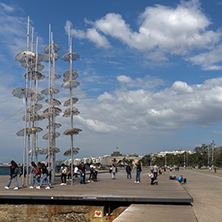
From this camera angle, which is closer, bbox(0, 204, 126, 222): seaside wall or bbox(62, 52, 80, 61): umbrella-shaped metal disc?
bbox(0, 204, 126, 222): seaside wall

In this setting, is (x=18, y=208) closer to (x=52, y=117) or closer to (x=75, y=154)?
(x=75, y=154)

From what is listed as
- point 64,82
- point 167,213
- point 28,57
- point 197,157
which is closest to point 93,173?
point 64,82

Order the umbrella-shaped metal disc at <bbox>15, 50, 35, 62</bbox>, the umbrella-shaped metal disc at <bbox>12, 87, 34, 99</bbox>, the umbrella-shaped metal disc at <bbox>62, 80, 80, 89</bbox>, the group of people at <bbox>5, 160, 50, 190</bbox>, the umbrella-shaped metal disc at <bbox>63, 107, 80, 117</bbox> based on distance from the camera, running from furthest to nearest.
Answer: the umbrella-shaped metal disc at <bbox>62, 80, 80, 89</bbox> → the umbrella-shaped metal disc at <bbox>63, 107, 80, 117</bbox> → the umbrella-shaped metal disc at <bbox>15, 50, 35, 62</bbox> → the umbrella-shaped metal disc at <bbox>12, 87, 34, 99</bbox> → the group of people at <bbox>5, 160, 50, 190</bbox>

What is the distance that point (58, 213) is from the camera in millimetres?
13664

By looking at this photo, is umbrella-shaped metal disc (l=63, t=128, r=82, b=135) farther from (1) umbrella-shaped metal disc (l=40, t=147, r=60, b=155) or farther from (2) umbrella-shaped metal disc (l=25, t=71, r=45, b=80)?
(2) umbrella-shaped metal disc (l=25, t=71, r=45, b=80)

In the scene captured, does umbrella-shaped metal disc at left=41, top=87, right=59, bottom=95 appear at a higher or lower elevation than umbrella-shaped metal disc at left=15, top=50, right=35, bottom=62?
lower

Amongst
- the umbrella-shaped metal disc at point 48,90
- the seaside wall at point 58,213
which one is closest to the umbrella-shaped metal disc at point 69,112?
the umbrella-shaped metal disc at point 48,90

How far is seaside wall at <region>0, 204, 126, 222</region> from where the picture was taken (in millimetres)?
13203

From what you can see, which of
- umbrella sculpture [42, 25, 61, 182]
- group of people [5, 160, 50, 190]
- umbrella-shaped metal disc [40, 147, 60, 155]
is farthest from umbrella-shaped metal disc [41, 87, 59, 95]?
group of people [5, 160, 50, 190]

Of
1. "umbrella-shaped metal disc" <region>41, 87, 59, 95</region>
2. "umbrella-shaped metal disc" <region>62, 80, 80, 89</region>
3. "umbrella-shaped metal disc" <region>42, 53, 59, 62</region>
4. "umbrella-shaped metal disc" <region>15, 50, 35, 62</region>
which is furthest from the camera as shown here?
"umbrella-shaped metal disc" <region>42, 53, 59, 62</region>

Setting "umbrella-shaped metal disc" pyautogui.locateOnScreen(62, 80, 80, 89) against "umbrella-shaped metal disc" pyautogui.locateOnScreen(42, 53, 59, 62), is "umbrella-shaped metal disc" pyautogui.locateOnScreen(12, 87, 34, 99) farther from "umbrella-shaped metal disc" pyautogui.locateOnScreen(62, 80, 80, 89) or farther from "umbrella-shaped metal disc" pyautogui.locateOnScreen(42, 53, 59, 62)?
"umbrella-shaped metal disc" pyautogui.locateOnScreen(42, 53, 59, 62)

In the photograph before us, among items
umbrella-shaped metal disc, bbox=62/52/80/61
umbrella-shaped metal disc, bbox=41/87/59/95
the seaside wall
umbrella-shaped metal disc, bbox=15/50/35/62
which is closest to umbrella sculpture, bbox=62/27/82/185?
umbrella-shaped metal disc, bbox=62/52/80/61

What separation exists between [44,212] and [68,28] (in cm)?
1699

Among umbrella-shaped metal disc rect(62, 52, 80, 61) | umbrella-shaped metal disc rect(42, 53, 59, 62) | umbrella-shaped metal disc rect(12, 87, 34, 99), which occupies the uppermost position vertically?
umbrella-shaped metal disc rect(42, 53, 59, 62)
